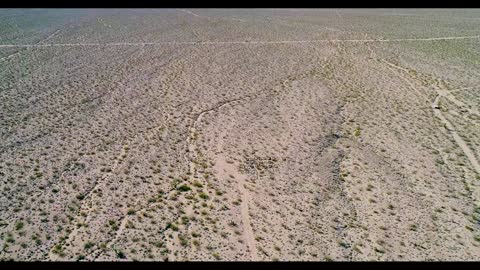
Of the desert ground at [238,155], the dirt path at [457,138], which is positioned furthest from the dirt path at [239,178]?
the dirt path at [457,138]

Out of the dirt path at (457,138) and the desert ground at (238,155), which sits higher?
the dirt path at (457,138)

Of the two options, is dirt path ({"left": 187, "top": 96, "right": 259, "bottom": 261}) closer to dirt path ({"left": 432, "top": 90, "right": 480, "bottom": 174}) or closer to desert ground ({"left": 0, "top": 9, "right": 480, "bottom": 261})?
desert ground ({"left": 0, "top": 9, "right": 480, "bottom": 261})

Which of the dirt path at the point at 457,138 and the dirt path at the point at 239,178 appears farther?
the dirt path at the point at 457,138

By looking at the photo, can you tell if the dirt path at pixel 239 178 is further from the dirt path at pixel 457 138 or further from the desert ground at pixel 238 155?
the dirt path at pixel 457 138

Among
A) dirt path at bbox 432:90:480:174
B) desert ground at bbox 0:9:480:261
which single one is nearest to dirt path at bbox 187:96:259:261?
desert ground at bbox 0:9:480:261

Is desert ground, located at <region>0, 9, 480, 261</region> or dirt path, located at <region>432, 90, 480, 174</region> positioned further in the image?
dirt path, located at <region>432, 90, 480, 174</region>

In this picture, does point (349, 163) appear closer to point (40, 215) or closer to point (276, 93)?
point (276, 93)

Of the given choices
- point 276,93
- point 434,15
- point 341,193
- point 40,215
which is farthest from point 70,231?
point 434,15

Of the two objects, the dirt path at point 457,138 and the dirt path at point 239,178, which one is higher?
the dirt path at point 457,138

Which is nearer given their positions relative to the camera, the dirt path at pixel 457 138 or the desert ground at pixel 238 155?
the desert ground at pixel 238 155
